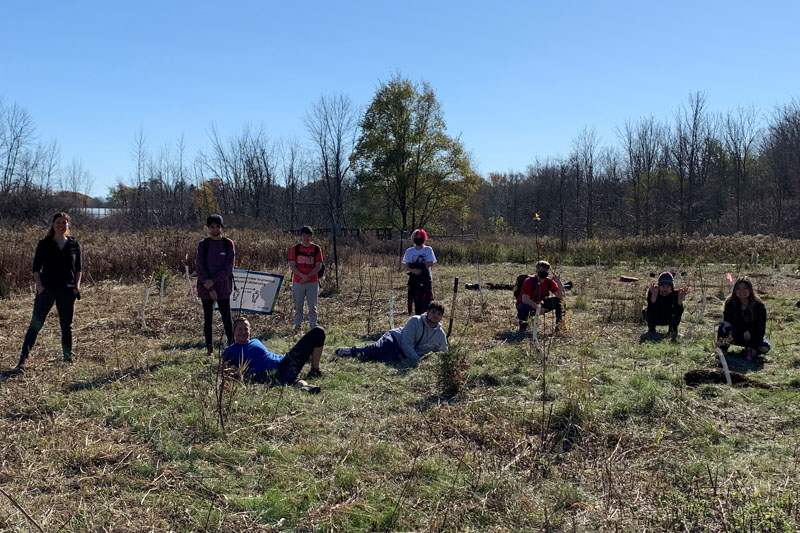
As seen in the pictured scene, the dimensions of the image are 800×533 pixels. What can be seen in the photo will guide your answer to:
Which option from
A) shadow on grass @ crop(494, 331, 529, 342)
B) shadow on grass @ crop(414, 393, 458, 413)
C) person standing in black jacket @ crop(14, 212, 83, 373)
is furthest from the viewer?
shadow on grass @ crop(494, 331, 529, 342)

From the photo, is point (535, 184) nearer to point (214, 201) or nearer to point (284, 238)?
point (214, 201)

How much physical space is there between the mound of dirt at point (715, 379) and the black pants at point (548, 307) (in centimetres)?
280

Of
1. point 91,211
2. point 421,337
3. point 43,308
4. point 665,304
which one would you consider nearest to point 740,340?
point 665,304

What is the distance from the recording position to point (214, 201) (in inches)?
1956

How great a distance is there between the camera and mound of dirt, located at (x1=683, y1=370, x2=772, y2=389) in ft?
19.0

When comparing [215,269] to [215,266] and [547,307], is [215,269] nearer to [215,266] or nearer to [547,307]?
[215,266]

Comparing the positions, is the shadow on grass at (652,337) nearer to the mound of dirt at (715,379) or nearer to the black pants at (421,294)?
the mound of dirt at (715,379)

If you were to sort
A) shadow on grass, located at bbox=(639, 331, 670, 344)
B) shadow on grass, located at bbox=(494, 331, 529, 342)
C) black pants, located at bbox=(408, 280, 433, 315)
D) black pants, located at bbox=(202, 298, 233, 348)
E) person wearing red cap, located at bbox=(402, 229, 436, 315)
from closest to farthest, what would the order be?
1. black pants, located at bbox=(202, 298, 233, 348)
2. shadow on grass, located at bbox=(639, 331, 670, 344)
3. shadow on grass, located at bbox=(494, 331, 529, 342)
4. person wearing red cap, located at bbox=(402, 229, 436, 315)
5. black pants, located at bbox=(408, 280, 433, 315)

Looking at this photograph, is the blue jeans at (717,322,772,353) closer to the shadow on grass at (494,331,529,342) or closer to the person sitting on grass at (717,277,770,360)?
the person sitting on grass at (717,277,770,360)

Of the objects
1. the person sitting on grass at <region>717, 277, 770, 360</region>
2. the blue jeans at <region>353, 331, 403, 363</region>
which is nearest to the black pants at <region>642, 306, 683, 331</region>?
the person sitting on grass at <region>717, 277, 770, 360</region>

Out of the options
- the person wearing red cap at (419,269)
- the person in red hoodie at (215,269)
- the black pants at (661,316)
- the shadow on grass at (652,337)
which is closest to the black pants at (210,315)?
the person in red hoodie at (215,269)

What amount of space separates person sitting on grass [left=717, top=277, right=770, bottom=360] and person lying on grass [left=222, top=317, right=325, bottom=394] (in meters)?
4.64

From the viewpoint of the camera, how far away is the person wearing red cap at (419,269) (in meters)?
9.13

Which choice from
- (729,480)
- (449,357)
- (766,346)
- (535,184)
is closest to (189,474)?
(449,357)
